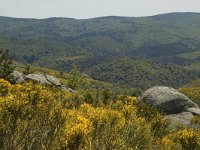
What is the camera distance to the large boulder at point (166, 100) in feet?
159

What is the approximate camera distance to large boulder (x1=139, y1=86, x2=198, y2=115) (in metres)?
48.5

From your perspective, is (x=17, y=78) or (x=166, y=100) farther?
(x=17, y=78)

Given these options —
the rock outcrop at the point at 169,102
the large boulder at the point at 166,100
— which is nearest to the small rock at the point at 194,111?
the rock outcrop at the point at 169,102

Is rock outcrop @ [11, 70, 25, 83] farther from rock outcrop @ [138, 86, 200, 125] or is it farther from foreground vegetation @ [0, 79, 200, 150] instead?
foreground vegetation @ [0, 79, 200, 150]

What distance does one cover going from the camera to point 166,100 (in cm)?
4841

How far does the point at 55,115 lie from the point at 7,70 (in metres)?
42.7

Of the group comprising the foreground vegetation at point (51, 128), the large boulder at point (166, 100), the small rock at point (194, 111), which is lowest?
the small rock at point (194, 111)

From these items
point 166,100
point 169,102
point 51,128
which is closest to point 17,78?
point 166,100

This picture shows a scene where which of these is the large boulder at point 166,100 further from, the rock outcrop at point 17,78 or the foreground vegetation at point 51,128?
the foreground vegetation at point 51,128

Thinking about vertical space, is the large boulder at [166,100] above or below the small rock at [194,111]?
above

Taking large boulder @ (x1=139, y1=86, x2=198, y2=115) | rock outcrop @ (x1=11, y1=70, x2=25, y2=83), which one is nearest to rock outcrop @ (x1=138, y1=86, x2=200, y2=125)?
large boulder @ (x1=139, y1=86, x2=198, y2=115)

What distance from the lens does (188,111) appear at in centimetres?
4916

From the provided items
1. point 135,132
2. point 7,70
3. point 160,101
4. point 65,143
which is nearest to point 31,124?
point 65,143

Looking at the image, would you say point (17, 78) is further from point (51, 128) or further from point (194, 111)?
point (51, 128)
